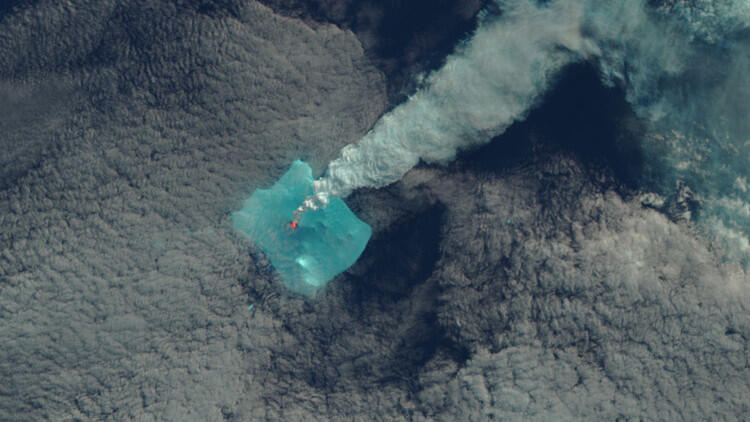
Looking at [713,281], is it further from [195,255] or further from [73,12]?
[73,12]

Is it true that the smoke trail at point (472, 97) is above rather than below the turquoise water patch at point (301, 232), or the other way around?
above

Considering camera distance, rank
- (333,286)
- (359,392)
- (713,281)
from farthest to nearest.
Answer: (333,286) < (359,392) < (713,281)

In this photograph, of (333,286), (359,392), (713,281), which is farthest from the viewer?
(333,286)

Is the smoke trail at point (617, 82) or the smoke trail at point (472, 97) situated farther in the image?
the smoke trail at point (472, 97)

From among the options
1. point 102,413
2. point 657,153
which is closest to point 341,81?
point 657,153

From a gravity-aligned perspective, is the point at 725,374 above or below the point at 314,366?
above

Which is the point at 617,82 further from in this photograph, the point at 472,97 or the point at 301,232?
the point at 301,232

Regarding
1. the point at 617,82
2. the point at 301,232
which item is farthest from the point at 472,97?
the point at 301,232
